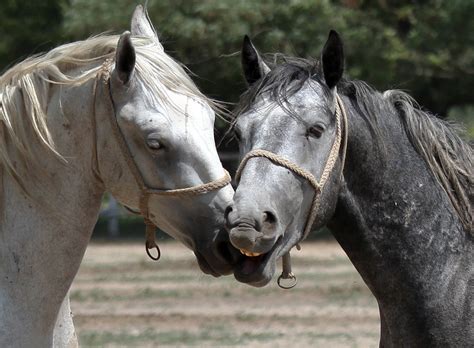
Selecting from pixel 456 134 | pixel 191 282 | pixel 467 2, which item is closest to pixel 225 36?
pixel 467 2

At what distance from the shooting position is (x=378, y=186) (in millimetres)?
4434

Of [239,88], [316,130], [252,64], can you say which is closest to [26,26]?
[239,88]

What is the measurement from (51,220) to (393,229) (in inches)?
54.4

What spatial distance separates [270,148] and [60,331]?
1.03 metres

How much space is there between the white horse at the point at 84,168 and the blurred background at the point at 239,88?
6.02 metres

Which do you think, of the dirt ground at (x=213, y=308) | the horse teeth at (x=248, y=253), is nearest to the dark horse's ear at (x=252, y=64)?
the horse teeth at (x=248, y=253)

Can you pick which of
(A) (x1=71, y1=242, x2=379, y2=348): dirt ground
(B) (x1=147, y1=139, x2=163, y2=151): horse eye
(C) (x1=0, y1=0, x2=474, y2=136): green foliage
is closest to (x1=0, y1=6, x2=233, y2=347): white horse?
(B) (x1=147, y1=139, x2=163, y2=151): horse eye

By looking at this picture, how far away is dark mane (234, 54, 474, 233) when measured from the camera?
446 centimetres

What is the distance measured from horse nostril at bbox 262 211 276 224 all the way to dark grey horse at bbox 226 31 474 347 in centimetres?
7

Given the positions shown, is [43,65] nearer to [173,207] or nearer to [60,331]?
[173,207]

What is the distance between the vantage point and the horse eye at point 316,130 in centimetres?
428

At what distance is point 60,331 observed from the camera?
13.0 feet

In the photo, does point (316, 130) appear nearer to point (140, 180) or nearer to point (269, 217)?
point (269, 217)

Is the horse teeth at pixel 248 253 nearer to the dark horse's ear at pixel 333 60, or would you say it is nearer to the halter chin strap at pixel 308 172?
the halter chin strap at pixel 308 172
